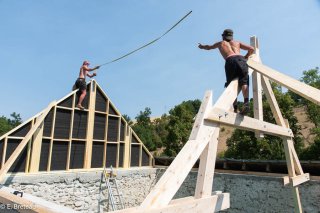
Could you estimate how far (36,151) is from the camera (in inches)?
336

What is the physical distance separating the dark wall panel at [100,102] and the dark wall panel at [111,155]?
1.51 meters

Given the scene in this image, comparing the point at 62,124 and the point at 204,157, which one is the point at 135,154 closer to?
the point at 62,124

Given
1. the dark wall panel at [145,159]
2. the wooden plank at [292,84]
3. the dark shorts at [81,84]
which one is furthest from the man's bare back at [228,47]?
the dark wall panel at [145,159]

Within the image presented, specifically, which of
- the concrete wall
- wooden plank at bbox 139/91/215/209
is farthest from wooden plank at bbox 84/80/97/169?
wooden plank at bbox 139/91/215/209

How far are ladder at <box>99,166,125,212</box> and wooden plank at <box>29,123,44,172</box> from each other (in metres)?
2.48

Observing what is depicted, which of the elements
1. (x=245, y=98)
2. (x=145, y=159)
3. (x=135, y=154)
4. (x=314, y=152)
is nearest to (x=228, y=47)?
(x=245, y=98)

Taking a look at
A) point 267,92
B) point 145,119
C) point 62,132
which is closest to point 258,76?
point 267,92

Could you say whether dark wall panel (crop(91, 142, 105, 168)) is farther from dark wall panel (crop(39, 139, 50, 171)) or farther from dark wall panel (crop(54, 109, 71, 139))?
dark wall panel (crop(39, 139, 50, 171))

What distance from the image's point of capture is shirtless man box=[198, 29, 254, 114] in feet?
13.3

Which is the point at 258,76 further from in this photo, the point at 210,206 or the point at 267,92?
the point at 210,206

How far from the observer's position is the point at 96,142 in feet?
33.9

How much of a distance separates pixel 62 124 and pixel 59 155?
1.07m

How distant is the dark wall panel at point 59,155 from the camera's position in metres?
9.00

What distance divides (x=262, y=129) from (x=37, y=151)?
7.01 m
